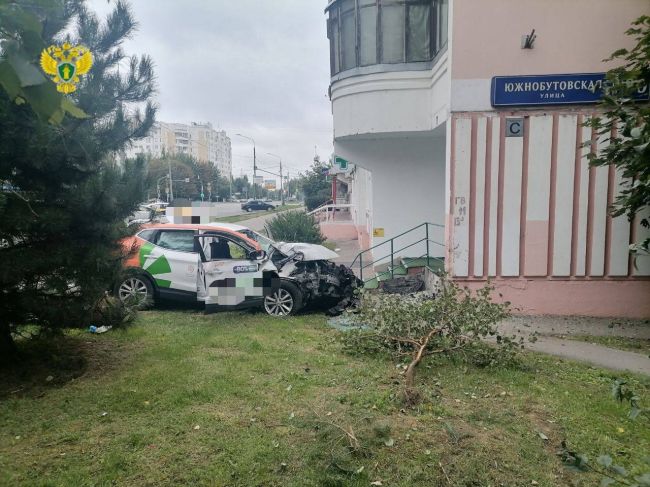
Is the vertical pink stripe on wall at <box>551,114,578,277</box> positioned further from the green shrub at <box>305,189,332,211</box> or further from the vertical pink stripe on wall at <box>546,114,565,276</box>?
the green shrub at <box>305,189,332,211</box>

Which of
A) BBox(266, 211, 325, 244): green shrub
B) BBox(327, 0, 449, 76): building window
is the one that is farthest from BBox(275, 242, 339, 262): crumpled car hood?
BBox(266, 211, 325, 244): green shrub

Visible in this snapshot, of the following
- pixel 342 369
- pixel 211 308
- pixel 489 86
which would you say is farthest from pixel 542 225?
pixel 211 308

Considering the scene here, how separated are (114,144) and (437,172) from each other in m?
8.70

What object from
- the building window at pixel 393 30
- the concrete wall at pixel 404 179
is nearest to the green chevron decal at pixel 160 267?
the concrete wall at pixel 404 179

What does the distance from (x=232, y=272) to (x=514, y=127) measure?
18.0 ft

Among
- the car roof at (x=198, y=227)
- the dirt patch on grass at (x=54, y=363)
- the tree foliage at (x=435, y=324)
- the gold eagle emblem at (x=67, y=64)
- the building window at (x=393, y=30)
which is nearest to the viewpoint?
the gold eagle emblem at (x=67, y=64)

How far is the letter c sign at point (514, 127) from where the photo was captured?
8453mm

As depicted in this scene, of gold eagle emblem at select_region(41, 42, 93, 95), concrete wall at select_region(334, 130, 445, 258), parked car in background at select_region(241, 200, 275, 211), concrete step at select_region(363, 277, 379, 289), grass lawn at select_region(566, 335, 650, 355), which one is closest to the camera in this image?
gold eagle emblem at select_region(41, 42, 93, 95)

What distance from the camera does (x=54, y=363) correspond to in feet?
17.8

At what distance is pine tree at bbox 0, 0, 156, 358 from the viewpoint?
4504 millimetres

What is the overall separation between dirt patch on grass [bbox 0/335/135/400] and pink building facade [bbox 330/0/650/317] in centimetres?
573

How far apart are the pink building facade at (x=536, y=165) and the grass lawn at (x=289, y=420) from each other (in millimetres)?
2783

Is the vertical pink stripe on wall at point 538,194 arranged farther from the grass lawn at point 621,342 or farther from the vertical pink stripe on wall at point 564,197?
the grass lawn at point 621,342

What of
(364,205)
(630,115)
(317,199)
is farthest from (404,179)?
(317,199)
